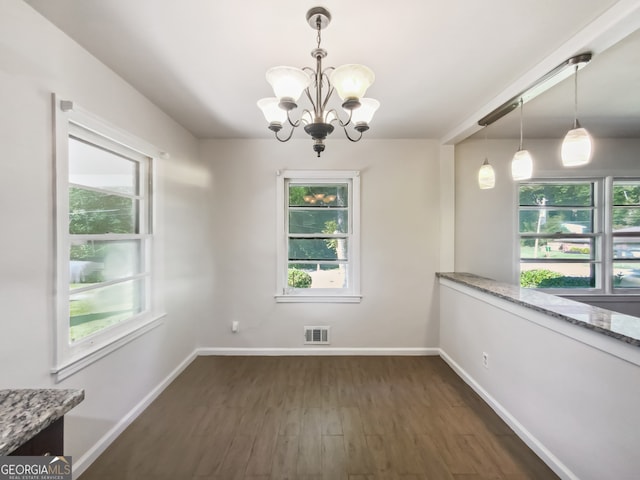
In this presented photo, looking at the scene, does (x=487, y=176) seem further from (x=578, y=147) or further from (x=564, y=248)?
(x=564, y=248)

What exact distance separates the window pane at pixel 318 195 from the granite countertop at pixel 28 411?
2.68m

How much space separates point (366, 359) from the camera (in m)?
3.29

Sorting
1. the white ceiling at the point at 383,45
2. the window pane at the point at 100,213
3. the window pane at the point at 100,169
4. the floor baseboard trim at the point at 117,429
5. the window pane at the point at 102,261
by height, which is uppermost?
the white ceiling at the point at 383,45

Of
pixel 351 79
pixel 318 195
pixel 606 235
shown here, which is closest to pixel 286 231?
pixel 318 195

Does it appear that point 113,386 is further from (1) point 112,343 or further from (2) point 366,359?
(2) point 366,359

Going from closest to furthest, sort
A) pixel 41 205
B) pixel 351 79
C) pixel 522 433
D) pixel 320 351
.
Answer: pixel 351 79 → pixel 41 205 → pixel 522 433 → pixel 320 351

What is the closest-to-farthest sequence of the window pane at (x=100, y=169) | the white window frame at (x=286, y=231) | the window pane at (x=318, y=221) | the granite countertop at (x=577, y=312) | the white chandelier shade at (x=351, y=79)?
1. the white chandelier shade at (x=351, y=79)
2. the granite countertop at (x=577, y=312)
3. the window pane at (x=100, y=169)
4. the white window frame at (x=286, y=231)
5. the window pane at (x=318, y=221)

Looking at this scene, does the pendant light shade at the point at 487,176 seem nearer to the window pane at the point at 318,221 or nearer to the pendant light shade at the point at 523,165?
the pendant light shade at the point at 523,165

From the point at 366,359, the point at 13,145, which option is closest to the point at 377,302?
the point at 366,359

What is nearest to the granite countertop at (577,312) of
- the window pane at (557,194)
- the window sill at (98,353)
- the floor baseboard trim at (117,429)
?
the window pane at (557,194)

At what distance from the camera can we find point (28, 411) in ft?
3.13

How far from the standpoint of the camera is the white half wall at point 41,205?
133 cm

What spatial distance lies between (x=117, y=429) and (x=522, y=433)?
2.80 meters

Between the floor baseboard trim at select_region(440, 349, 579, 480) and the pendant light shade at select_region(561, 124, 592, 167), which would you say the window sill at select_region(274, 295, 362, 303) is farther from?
the pendant light shade at select_region(561, 124, 592, 167)
